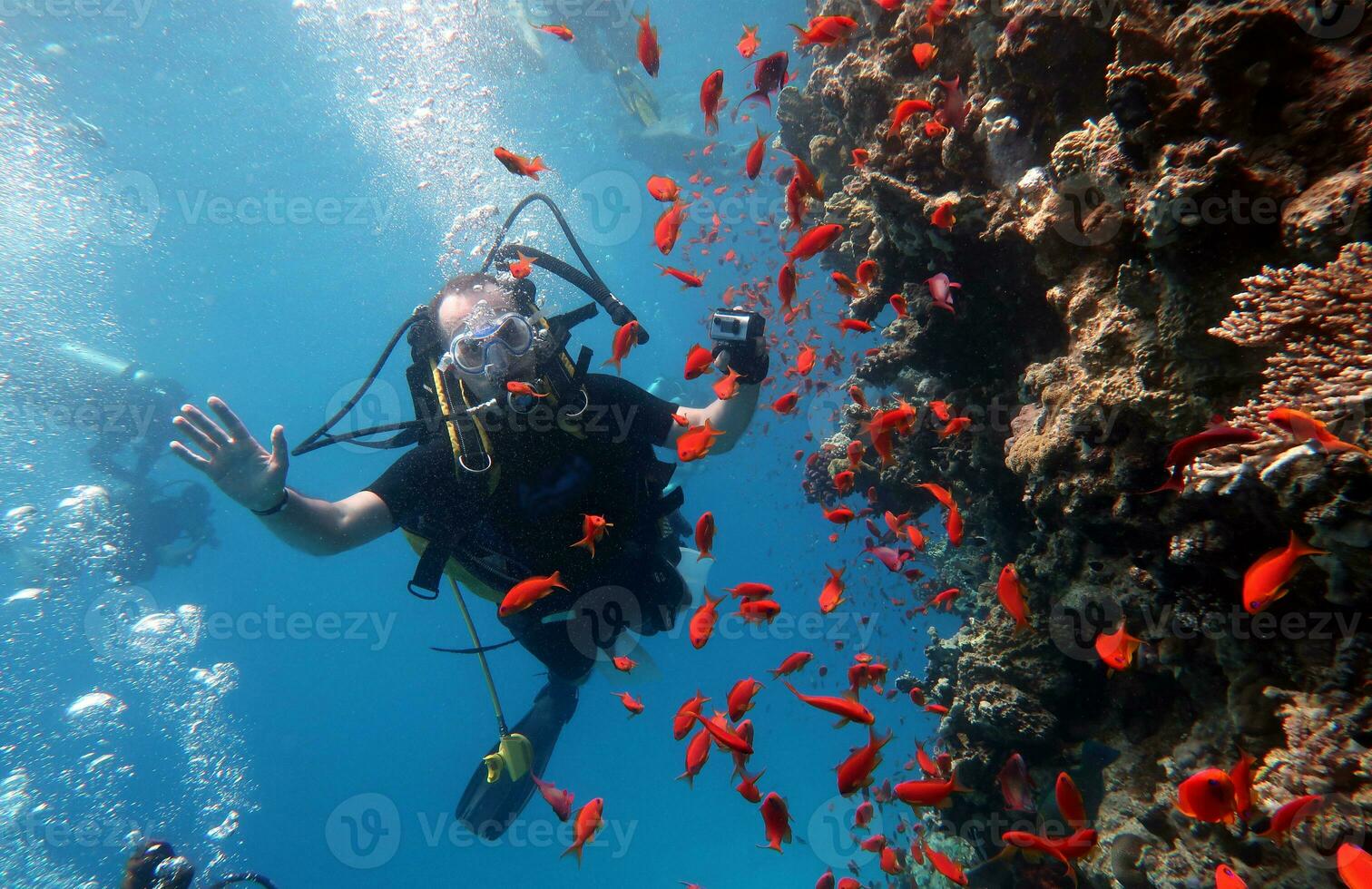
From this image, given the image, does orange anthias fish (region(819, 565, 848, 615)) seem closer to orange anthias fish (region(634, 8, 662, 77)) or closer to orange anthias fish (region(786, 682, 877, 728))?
orange anthias fish (region(786, 682, 877, 728))

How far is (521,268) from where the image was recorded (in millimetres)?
5211

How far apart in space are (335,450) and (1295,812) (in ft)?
267

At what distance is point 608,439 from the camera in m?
4.77

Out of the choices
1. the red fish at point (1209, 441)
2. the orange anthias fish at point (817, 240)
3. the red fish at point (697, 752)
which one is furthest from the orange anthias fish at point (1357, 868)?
the orange anthias fish at point (817, 240)

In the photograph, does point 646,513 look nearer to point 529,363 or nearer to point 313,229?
point 529,363

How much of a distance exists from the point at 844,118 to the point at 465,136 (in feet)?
114

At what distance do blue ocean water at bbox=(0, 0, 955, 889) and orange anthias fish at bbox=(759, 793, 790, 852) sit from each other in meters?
3.38

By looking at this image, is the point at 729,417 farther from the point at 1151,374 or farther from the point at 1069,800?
the point at 1069,800

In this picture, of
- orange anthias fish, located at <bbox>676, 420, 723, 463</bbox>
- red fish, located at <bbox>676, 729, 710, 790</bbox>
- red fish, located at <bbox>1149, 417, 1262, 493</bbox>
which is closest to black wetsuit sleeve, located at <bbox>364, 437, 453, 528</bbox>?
orange anthias fish, located at <bbox>676, 420, 723, 463</bbox>

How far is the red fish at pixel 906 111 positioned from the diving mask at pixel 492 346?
3.22 metres

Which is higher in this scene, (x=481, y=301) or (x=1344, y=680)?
(x=481, y=301)

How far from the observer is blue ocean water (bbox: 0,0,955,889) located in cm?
2211

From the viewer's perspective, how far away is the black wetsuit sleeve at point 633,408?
4.86 meters

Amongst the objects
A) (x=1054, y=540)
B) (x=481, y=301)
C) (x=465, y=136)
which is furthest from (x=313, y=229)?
(x=1054, y=540)
